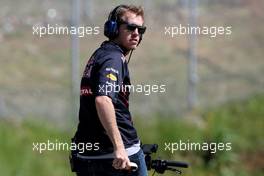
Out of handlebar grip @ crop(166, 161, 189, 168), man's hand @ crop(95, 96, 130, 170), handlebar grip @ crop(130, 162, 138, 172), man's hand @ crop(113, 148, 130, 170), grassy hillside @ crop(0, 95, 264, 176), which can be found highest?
man's hand @ crop(95, 96, 130, 170)

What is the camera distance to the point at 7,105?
938 cm

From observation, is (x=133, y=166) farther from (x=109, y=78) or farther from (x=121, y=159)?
(x=109, y=78)

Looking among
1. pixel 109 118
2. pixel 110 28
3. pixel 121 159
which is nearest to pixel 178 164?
pixel 121 159

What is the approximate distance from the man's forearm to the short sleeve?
4 centimetres

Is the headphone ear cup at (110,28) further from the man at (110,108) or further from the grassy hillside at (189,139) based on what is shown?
the grassy hillside at (189,139)

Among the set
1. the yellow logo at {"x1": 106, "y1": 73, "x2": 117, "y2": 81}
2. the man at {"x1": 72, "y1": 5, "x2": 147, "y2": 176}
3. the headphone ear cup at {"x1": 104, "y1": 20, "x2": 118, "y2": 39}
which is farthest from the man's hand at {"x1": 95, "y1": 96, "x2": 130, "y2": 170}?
the headphone ear cup at {"x1": 104, "y1": 20, "x2": 118, "y2": 39}

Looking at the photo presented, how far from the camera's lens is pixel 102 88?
488cm

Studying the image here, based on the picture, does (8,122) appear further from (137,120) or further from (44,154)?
(137,120)

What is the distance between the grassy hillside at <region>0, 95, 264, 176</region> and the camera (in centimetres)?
876

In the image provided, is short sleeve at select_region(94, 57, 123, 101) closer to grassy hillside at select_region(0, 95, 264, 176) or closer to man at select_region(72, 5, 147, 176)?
man at select_region(72, 5, 147, 176)

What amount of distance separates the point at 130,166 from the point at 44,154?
13.3 ft

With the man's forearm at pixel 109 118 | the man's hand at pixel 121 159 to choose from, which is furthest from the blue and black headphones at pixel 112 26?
the man's hand at pixel 121 159

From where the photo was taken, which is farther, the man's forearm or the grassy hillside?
the grassy hillside

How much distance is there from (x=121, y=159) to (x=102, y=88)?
382 mm
